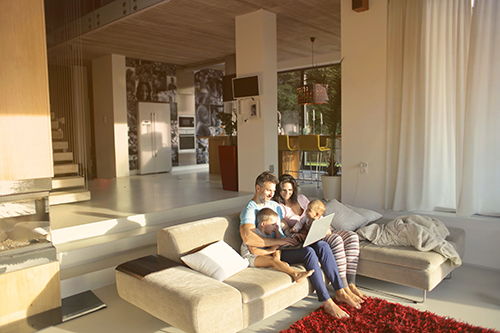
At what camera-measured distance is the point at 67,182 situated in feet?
20.8

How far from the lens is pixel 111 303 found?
130 inches

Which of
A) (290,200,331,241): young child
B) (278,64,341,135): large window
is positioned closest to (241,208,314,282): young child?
(290,200,331,241): young child

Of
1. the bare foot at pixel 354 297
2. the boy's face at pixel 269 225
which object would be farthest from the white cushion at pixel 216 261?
the bare foot at pixel 354 297

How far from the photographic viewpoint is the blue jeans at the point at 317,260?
3029 millimetres

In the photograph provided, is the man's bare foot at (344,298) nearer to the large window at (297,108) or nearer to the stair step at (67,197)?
the stair step at (67,197)

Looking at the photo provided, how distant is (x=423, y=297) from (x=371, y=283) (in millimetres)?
476

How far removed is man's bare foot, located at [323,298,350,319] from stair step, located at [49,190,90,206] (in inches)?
170

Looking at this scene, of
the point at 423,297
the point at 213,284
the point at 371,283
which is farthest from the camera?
the point at 371,283

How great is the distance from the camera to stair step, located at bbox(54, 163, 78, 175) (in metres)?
6.51

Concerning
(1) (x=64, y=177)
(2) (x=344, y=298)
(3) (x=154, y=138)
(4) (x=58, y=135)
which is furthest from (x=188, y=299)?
(3) (x=154, y=138)

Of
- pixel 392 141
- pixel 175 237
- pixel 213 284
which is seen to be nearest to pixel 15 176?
pixel 175 237

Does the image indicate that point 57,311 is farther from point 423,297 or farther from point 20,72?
point 423,297

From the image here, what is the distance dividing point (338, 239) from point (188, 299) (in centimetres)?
147

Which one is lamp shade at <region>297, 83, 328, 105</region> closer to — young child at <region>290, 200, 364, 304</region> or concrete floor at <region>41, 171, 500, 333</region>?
concrete floor at <region>41, 171, 500, 333</region>
